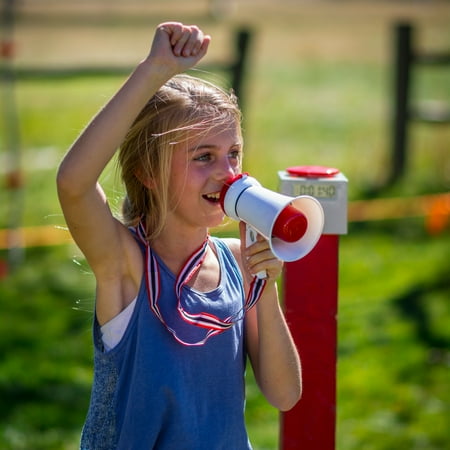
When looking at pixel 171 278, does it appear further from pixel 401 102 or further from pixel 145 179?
pixel 401 102

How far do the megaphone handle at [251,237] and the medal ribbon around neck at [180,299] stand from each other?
105 mm

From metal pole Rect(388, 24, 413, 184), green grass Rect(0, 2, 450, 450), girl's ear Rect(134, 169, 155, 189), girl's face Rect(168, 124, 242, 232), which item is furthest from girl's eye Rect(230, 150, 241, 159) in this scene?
metal pole Rect(388, 24, 413, 184)

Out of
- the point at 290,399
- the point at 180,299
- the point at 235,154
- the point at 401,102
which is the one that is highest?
the point at 235,154

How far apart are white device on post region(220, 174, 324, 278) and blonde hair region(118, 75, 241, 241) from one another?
266 millimetres

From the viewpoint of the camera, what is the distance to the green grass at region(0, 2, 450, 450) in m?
4.55

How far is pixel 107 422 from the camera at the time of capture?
2.32m

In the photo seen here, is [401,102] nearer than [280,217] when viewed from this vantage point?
No

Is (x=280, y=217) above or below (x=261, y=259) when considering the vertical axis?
above

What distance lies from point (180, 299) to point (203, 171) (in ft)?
1.15

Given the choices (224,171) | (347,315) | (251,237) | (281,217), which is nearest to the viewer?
(281,217)

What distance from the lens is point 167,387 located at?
88.5 inches

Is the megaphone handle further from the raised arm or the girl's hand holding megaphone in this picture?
the raised arm

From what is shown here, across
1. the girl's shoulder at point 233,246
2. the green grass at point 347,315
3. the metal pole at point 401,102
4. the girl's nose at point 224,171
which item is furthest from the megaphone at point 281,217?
the metal pole at point 401,102

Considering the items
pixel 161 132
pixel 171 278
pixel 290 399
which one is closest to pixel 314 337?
pixel 290 399
